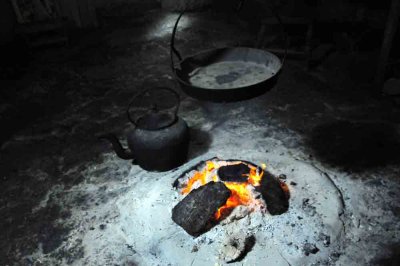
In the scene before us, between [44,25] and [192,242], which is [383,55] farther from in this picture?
[44,25]

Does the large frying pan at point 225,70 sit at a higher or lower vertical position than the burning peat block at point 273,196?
higher

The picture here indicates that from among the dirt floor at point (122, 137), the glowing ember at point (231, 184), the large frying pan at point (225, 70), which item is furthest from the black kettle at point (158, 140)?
the large frying pan at point (225, 70)

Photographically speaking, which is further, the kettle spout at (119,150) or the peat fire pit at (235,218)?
the kettle spout at (119,150)

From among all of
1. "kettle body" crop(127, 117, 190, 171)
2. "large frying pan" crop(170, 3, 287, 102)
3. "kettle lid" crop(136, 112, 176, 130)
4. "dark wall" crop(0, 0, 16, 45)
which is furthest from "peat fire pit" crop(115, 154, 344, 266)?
"dark wall" crop(0, 0, 16, 45)

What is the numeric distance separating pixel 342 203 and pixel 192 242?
5.54 feet

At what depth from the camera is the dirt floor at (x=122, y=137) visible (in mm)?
3617

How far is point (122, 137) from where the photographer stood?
17.8 feet

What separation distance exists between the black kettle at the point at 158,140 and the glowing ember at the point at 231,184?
46cm

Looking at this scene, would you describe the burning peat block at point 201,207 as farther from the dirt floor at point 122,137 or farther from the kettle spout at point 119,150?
the kettle spout at point 119,150

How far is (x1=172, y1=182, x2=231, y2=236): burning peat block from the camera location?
3344 millimetres

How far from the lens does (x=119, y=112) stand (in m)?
6.17

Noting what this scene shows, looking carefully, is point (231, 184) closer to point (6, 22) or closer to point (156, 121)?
point (156, 121)

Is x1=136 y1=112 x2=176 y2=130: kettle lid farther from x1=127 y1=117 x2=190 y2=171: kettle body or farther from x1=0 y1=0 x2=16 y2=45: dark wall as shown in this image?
x1=0 y1=0 x2=16 y2=45: dark wall

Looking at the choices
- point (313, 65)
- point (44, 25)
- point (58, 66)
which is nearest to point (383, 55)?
point (313, 65)
